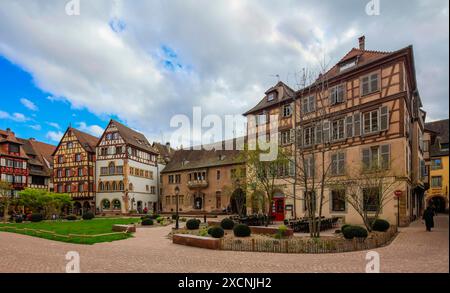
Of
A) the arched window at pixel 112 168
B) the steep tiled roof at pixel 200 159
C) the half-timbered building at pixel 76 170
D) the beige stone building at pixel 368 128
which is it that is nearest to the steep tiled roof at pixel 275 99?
the beige stone building at pixel 368 128

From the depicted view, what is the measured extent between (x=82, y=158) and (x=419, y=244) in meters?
48.7

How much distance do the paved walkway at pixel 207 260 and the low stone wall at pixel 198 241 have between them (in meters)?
0.52

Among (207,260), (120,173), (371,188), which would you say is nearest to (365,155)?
(371,188)

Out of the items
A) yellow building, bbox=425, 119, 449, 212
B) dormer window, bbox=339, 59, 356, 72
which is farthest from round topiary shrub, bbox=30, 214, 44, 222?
yellow building, bbox=425, 119, 449, 212

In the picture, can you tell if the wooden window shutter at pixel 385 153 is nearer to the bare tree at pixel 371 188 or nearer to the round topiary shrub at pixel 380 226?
the bare tree at pixel 371 188

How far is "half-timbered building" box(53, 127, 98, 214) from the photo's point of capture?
164 ft

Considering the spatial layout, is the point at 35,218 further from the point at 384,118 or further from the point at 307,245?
the point at 384,118

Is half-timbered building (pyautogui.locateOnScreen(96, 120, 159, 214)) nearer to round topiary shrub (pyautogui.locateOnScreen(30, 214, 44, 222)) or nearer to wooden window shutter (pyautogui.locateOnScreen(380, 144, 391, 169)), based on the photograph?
round topiary shrub (pyautogui.locateOnScreen(30, 214, 44, 222))

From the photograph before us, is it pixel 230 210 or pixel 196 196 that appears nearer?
pixel 230 210

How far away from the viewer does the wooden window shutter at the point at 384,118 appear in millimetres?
22906

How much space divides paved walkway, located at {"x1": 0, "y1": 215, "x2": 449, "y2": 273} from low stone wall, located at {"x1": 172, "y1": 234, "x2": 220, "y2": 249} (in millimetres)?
516
